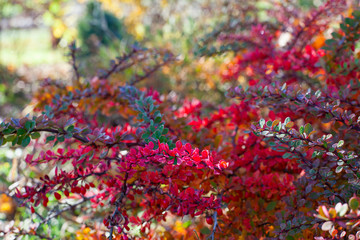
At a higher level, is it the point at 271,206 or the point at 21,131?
the point at 21,131

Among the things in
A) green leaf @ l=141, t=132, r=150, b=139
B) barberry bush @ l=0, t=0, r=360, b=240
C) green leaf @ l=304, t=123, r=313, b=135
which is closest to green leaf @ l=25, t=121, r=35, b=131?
barberry bush @ l=0, t=0, r=360, b=240

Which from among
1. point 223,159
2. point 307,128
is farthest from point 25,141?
point 307,128

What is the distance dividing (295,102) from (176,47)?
2.96 meters

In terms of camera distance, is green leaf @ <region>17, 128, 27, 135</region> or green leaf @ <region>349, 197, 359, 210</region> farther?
green leaf @ <region>17, 128, 27, 135</region>

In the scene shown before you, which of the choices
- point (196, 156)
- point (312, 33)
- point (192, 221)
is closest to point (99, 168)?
point (196, 156)

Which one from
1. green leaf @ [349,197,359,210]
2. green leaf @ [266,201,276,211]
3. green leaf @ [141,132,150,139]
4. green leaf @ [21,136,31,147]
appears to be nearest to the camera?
green leaf @ [349,197,359,210]

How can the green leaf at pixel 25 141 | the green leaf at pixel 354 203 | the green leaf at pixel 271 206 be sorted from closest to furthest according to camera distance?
1. the green leaf at pixel 354 203
2. the green leaf at pixel 25 141
3. the green leaf at pixel 271 206

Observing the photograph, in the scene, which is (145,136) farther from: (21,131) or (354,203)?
(354,203)

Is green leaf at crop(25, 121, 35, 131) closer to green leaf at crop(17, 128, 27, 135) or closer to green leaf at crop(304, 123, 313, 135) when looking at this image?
green leaf at crop(17, 128, 27, 135)

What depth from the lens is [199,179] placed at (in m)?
1.02

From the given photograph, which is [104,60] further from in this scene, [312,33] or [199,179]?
[199,179]

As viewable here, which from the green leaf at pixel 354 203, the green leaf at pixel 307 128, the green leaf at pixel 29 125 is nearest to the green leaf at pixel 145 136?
the green leaf at pixel 29 125

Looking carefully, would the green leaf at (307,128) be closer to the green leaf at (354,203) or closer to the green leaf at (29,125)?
the green leaf at (354,203)

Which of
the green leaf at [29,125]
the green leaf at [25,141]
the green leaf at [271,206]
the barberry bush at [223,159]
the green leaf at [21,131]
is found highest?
the green leaf at [29,125]
